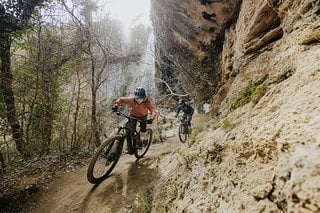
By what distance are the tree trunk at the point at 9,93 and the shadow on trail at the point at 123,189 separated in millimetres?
4388

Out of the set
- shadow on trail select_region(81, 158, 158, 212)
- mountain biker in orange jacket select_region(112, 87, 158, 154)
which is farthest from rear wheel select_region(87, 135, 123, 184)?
mountain biker in orange jacket select_region(112, 87, 158, 154)

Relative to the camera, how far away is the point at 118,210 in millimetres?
3979

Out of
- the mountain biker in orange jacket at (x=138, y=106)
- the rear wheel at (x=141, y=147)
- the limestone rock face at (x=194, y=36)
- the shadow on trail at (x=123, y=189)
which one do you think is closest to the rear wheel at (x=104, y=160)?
the shadow on trail at (x=123, y=189)

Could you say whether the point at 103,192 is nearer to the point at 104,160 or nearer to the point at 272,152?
the point at 104,160

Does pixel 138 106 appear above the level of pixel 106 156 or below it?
above

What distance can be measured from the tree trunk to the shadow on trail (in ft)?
14.4

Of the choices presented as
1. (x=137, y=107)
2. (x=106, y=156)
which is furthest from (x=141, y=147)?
(x=106, y=156)

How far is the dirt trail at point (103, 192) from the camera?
13.8 ft

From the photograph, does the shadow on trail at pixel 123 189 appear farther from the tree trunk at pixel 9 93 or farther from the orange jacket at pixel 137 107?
the tree trunk at pixel 9 93

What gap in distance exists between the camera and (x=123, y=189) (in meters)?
4.61

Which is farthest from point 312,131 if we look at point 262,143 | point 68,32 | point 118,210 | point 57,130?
point 68,32

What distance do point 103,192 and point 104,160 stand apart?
0.65 m

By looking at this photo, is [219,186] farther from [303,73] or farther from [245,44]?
[245,44]

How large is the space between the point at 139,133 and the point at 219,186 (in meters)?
3.68
